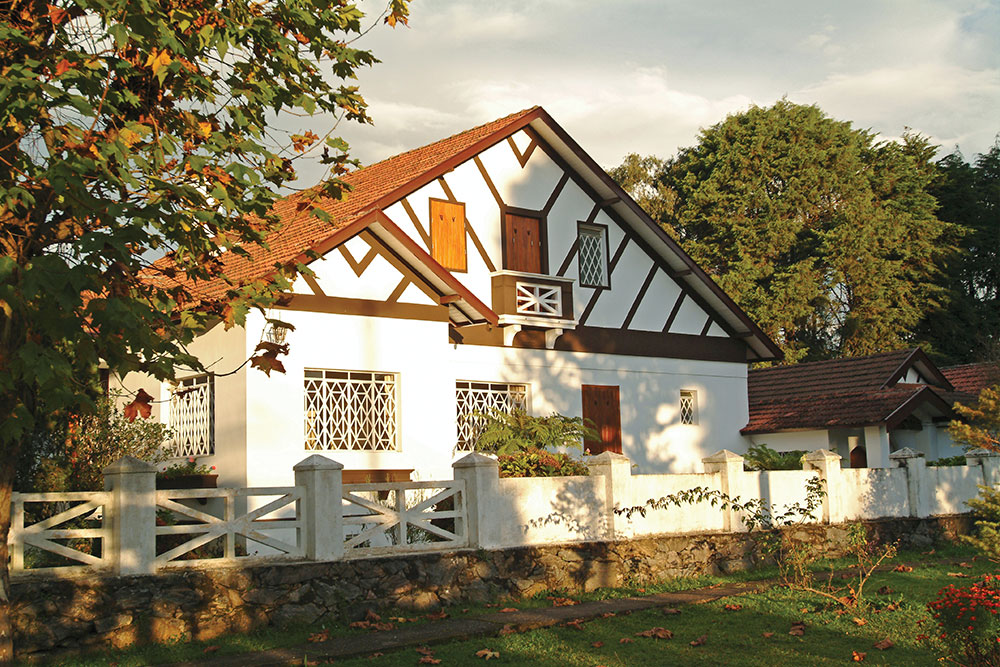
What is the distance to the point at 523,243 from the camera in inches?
813

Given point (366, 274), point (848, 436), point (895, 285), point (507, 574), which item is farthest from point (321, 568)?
point (895, 285)

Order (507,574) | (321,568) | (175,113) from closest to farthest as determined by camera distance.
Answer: (175,113)
(321,568)
(507,574)

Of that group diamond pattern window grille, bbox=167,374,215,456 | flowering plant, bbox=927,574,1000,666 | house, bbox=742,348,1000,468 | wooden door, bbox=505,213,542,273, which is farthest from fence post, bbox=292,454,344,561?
house, bbox=742,348,1000,468

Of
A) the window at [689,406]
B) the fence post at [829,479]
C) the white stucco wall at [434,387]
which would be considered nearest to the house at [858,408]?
the window at [689,406]

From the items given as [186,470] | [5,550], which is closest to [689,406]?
[186,470]

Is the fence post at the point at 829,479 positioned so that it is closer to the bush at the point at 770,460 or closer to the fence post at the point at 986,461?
the bush at the point at 770,460

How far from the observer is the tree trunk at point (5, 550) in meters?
8.52

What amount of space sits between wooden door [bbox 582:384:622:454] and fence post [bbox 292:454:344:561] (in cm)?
921

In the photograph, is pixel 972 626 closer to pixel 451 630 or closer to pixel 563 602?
pixel 451 630

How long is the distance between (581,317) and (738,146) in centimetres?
2154

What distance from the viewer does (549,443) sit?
1816 cm

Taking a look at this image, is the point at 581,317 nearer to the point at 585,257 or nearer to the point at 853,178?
the point at 585,257

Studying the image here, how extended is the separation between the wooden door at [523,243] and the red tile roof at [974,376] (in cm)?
1597

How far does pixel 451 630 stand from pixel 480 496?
2.47 meters
